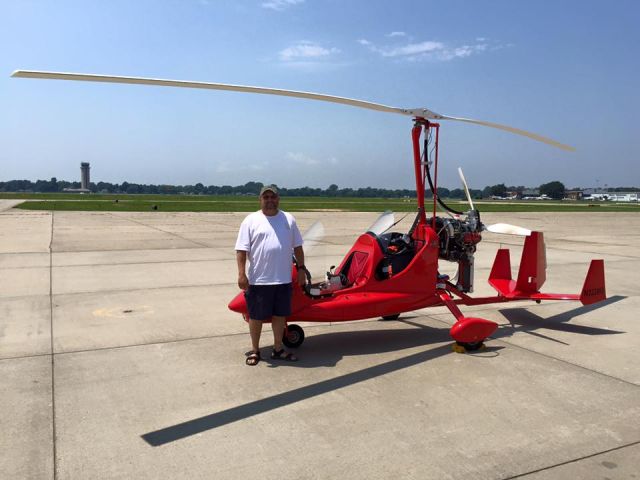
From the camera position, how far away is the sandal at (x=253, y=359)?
480cm

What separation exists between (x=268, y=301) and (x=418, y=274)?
5.92 ft

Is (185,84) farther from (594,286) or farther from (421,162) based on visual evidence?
(594,286)

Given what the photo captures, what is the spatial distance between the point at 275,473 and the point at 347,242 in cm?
1335

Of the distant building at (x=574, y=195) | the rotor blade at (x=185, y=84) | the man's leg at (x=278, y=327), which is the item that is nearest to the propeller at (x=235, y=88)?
the rotor blade at (x=185, y=84)

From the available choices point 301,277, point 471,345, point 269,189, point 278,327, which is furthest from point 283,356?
point 471,345

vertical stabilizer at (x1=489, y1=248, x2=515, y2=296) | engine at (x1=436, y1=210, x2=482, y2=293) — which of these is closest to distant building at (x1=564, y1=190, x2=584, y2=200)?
vertical stabilizer at (x1=489, y1=248, x2=515, y2=296)

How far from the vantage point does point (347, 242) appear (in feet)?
53.2

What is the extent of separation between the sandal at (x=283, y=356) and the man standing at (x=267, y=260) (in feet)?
0.63

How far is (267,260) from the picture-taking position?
466cm

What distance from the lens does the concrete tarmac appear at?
311cm

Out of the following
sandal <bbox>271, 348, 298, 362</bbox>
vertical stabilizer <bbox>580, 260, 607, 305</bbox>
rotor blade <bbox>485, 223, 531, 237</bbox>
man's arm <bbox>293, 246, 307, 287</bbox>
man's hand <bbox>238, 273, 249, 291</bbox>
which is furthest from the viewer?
vertical stabilizer <bbox>580, 260, 607, 305</bbox>

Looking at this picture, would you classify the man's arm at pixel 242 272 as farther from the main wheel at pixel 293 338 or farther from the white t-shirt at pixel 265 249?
the main wheel at pixel 293 338

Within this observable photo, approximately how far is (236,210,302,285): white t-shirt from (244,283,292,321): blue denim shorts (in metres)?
0.07

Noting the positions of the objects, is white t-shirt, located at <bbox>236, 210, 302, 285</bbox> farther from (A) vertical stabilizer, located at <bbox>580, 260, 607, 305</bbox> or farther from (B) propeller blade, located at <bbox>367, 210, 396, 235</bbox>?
(A) vertical stabilizer, located at <bbox>580, 260, 607, 305</bbox>
